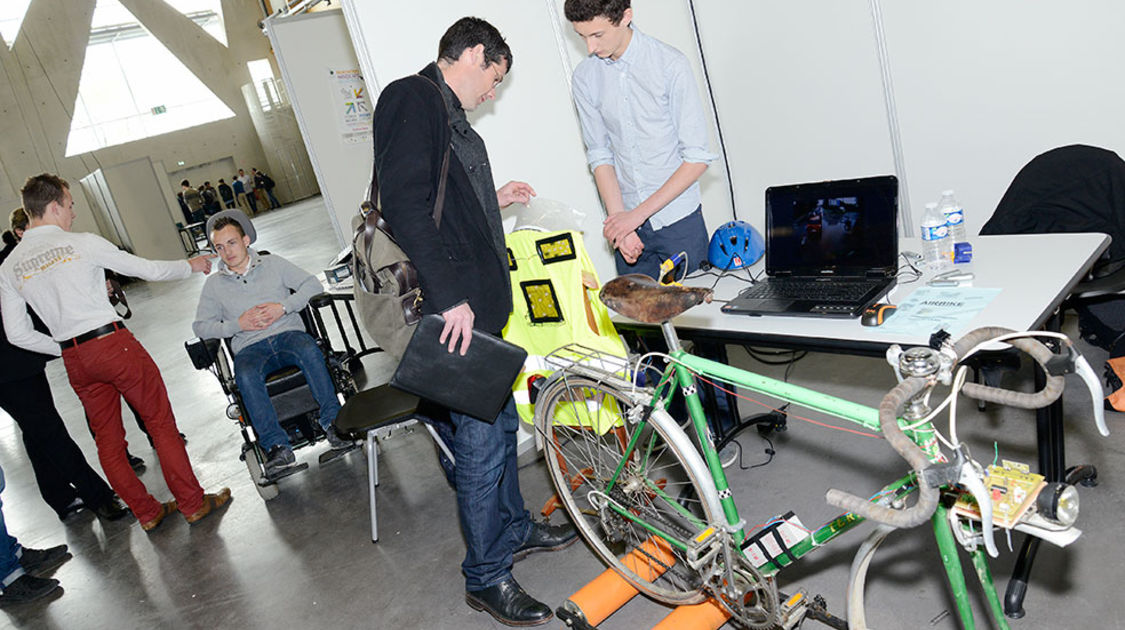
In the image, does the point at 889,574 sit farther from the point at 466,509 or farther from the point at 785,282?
the point at 466,509

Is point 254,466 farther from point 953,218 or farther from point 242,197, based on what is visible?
point 242,197

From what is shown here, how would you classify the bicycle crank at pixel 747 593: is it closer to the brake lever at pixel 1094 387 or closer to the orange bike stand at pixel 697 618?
the orange bike stand at pixel 697 618

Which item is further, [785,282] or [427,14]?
[427,14]

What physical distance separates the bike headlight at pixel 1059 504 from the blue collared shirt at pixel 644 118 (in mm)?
1746

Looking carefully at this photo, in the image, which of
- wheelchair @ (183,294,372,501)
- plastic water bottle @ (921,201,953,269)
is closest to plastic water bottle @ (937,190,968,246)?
plastic water bottle @ (921,201,953,269)

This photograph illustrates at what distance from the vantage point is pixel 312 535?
3316 millimetres

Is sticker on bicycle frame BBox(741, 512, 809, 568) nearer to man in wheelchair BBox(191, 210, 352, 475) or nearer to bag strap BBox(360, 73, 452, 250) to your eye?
bag strap BBox(360, 73, 452, 250)

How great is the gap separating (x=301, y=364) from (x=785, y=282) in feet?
7.82

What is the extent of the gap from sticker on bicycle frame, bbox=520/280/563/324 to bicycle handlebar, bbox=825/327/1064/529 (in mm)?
1405

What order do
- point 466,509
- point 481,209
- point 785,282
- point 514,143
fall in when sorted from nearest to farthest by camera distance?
point 481,209 < point 466,509 < point 785,282 < point 514,143

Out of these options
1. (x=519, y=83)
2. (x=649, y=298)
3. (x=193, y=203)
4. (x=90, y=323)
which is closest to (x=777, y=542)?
(x=649, y=298)

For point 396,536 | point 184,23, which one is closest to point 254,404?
point 396,536

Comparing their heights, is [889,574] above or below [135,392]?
below

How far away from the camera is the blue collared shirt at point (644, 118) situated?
2.67m
